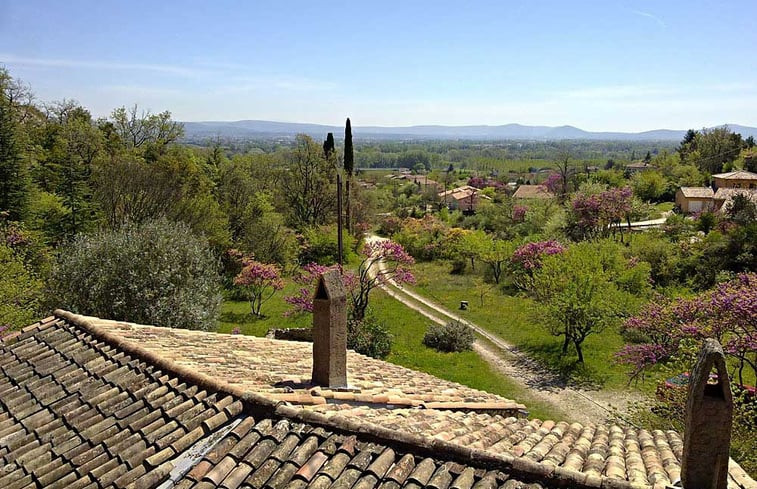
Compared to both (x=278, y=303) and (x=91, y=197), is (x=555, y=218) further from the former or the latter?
(x=91, y=197)

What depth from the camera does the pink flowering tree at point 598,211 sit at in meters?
39.0

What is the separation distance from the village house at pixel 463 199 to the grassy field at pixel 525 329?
31.5 meters

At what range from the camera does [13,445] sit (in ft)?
18.9

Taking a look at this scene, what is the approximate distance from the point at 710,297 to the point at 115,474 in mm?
15531

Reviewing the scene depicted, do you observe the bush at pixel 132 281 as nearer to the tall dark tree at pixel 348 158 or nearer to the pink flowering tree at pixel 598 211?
the tall dark tree at pixel 348 158

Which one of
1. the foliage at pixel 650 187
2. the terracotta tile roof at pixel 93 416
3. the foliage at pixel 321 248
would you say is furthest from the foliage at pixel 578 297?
the foliage at pixel 650 187

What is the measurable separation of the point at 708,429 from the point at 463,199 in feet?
235

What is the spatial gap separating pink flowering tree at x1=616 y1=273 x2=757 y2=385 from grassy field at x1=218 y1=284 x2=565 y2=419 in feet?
13.2

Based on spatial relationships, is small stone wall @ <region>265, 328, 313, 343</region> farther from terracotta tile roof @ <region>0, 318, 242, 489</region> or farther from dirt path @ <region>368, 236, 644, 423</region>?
terracotta tile roof @ <region>0, 318, 242, 489</region>

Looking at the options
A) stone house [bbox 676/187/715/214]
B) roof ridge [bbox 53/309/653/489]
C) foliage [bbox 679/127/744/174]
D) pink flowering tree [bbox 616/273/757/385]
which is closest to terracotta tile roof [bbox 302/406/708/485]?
roof ridge [bbox 53/309/653/489]

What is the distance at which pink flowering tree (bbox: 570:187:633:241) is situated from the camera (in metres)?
39.0

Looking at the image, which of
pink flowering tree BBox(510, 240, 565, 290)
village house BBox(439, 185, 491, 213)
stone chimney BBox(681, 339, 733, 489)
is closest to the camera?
stone chimney BBox(681, 339, 733, 489)

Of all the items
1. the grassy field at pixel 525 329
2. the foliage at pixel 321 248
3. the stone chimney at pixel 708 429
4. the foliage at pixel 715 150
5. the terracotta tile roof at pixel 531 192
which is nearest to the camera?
the stone chimney at pixel 708 429

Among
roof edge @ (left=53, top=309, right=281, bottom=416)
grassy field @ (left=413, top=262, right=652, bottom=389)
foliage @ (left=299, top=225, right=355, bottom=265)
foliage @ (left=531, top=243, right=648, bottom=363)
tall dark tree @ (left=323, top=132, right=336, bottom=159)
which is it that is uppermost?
tall dark tree @ (left=323, top=132, right=336, bottom=159)
